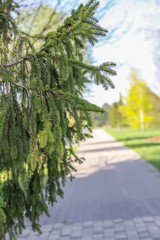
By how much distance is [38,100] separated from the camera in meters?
2.21

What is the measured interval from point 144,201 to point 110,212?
95 centimetres

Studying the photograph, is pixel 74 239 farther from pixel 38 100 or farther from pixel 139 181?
pixel 139 181

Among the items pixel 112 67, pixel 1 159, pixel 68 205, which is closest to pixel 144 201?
pixel 68 205

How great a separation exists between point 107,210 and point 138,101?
3077 centimetres

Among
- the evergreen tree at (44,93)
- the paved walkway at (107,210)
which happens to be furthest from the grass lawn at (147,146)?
the evergreen tree at (44,93)

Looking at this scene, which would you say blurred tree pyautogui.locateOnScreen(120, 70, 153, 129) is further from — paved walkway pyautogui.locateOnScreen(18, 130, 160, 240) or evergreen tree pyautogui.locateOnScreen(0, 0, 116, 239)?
evergreen tree pyautogui.locateOnScreen(0, 0, 116, 239)

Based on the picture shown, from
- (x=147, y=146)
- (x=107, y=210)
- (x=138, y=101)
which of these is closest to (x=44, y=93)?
(x=107, y=210)

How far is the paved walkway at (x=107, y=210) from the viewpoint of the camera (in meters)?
4.68

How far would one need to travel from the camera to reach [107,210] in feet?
19.0

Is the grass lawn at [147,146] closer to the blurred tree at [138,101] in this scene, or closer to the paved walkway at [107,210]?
the paved walkway at [107,210]

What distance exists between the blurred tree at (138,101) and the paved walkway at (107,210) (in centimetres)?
2645

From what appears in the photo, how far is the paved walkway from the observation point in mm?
4676

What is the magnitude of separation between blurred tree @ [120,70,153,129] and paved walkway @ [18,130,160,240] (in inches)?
1042

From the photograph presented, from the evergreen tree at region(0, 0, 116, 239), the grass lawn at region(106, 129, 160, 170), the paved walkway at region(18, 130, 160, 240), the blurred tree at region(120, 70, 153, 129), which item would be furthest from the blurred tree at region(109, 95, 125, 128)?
the evergreen tree at region(0, 0, 116, 239)
